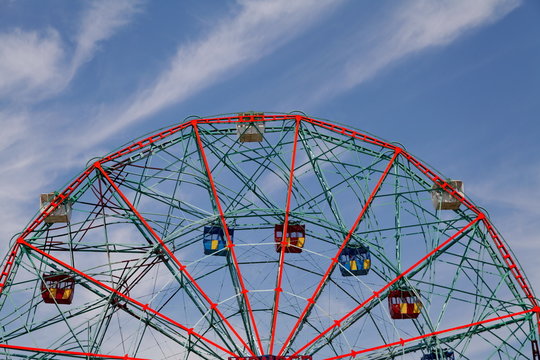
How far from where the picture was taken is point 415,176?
5053 centimetres

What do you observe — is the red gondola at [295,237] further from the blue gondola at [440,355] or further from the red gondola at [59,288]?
the red gondola at [59,288]

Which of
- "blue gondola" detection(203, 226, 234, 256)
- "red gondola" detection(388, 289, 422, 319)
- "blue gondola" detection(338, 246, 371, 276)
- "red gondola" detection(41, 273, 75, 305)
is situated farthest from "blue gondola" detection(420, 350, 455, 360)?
"red gondola" detection(41, 273, 75, 305)

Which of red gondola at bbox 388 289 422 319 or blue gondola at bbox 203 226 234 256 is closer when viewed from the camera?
red gondola at bbox 388 289 422 319

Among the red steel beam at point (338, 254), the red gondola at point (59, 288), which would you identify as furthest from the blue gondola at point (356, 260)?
the red gondola at point (59, 288)

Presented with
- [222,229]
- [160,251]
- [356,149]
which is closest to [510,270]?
[356,149]

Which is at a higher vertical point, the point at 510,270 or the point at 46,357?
the point at 510,270

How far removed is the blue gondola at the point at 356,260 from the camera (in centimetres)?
4841

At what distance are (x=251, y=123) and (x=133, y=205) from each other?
28.1ft

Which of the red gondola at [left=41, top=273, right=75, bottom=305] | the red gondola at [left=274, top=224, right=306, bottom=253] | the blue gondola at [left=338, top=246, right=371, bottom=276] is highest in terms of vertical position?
the red gondola at [left=274, top=224, right=306, bottom=253]

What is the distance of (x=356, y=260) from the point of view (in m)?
48.4

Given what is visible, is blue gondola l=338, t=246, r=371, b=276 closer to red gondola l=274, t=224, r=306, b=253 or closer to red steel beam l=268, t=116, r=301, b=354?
red gondola l=274, t=224, r=306, b=253

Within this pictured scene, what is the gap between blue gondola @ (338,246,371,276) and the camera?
48.4 m

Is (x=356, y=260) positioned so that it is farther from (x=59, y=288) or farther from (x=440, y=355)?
(x=59, y=288)

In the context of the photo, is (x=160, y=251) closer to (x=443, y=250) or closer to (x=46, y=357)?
(x=46, y=357)
